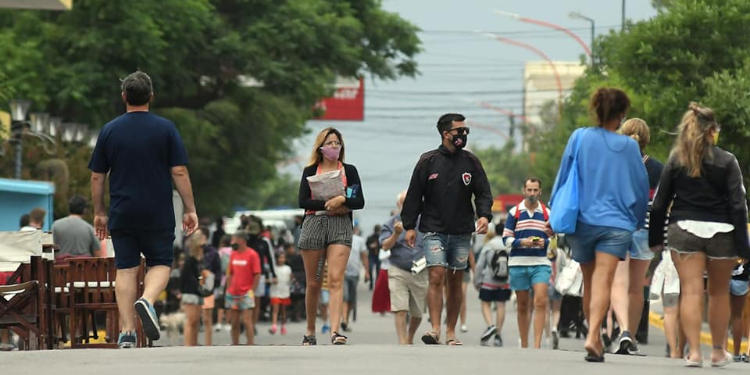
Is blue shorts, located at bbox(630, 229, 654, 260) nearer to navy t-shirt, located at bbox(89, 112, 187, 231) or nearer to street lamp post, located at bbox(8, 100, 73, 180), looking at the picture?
navy t-shirt, located at bbox(89, 112, 187, 231)

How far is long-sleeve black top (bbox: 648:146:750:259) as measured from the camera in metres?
12.6

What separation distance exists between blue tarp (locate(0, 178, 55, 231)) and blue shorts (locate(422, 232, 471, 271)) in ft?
52.6

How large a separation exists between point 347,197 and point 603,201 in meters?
3.52

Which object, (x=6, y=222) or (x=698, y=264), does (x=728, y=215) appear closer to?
(x=698, y=264)

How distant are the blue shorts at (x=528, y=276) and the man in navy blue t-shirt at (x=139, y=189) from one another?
18.6ft

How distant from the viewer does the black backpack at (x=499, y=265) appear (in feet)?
77.8

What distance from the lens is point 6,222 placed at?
102 ft

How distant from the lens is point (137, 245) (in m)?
13.5

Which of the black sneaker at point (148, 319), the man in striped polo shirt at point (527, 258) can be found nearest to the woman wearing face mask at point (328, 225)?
the black sneaker at point (148, 319)

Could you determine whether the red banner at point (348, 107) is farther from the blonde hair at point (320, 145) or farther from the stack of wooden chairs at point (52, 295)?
the blonde hair at point (320, 145)

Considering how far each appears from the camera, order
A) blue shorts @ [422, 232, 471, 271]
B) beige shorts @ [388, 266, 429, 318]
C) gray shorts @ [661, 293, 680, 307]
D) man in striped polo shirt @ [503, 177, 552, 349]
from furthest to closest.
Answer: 1. beige shorts @ [388, 266, 429, 318]
2. man in striped polo shirt @ [503, 177, 552, 349]
3. gray shorts @ [661, 293, 680, 307]
4. blue shorts @ [422, 232, 471, 271]

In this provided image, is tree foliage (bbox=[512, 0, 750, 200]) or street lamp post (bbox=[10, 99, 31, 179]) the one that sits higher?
tree foliage (bbox=[512, 0, 750, 200])

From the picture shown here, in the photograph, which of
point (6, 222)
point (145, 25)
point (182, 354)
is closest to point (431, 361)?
point (182, 354)

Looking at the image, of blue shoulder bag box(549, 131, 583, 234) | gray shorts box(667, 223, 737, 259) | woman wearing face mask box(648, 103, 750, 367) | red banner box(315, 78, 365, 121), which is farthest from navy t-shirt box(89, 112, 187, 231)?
red banner box(315, 78, 365, 121)
